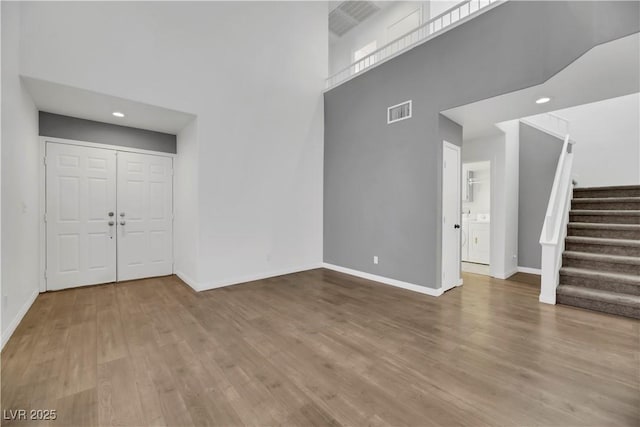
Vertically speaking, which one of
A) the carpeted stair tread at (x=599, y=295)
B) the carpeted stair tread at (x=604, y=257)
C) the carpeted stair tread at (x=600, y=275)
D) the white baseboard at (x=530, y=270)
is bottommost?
the white baseboard at (x=530, y=270)

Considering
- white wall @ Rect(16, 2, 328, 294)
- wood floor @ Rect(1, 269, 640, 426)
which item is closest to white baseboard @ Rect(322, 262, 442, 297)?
wood floor @ Rect(1, 269, 640, 426)

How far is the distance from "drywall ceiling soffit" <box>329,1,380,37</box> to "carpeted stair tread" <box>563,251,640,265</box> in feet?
23.9

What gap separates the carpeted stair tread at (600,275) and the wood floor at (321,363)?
57 cm

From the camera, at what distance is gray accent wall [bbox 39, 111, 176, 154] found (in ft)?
12.7

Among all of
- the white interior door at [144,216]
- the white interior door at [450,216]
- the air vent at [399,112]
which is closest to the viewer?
the white interior door at [450,216]

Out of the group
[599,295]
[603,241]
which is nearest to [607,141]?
[603,241]

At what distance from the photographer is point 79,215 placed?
13.3ft

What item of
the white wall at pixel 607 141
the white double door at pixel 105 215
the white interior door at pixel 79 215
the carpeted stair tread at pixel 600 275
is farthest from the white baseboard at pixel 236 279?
the white wall at pixel 607 141

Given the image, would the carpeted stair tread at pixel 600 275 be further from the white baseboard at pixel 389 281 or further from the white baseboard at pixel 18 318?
the white baseboard at pixel 18 318

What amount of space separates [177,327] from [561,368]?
3.52 m

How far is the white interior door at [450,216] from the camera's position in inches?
155

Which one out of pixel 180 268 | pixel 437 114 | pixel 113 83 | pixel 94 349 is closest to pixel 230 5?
pixel 113 83

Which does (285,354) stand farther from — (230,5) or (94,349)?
(230,5)

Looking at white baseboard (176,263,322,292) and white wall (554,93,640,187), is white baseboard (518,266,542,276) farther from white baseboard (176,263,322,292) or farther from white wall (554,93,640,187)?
white baseboard (176,263,322,292)
